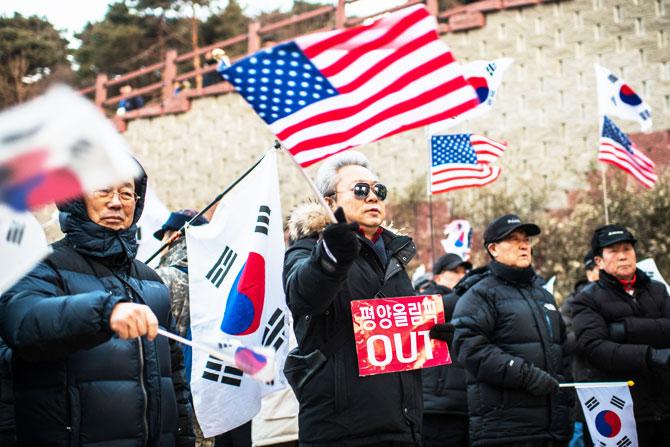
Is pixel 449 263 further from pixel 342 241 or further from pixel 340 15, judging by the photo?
pixel 340 15

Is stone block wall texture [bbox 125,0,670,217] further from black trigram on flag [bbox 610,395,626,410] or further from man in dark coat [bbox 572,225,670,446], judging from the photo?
black trigram on flag [bbox 610,395,626,410]

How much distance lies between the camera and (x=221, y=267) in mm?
5387

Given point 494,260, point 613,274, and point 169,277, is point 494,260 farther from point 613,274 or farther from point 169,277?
point 169,277

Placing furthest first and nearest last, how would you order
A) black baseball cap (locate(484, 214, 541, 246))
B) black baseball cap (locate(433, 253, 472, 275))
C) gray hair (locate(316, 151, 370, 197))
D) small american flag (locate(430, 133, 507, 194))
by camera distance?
small american flag (locate(430, 133, 507, 194)) < black baseball cap (locate(433, 253, 472, 275)) < black baseball cap (locate(484, 214, 541, 246)) < gray hair (locate(316, 151, 370, 197))

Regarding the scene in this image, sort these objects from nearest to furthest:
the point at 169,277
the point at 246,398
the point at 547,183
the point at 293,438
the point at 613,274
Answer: the point at 246,398 < the point at 169,277 < the point at 613,274 < the point at 293,438 < the point at 547,183

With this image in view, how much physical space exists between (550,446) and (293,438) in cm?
278

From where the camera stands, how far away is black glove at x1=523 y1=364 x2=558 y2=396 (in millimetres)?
5086

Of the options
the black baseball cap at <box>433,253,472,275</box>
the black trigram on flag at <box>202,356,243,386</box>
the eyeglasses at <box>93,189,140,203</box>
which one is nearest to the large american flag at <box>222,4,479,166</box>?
the eyeglasses at <box>93,189,140,203</box>

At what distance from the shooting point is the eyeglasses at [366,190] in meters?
4.16

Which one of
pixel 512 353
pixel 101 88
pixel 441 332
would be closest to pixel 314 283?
pixel 441 332

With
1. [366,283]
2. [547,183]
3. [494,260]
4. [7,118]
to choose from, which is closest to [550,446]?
[494,260]

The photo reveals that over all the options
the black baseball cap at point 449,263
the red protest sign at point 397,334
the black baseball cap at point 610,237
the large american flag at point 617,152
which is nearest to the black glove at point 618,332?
the black baseball cap at point 610,237

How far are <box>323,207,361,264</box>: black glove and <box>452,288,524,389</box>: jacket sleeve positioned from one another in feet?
6.67

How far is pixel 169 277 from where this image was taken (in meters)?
5.59
